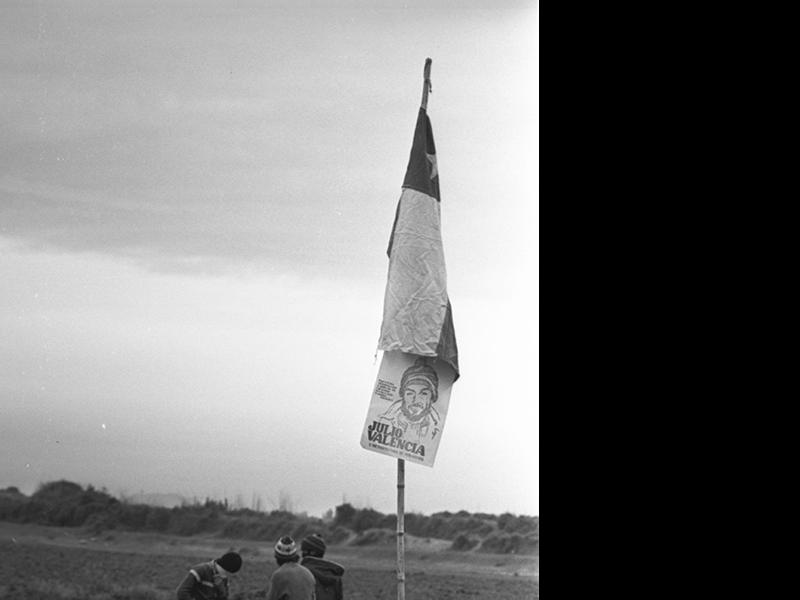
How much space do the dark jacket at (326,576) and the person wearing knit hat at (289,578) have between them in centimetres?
6

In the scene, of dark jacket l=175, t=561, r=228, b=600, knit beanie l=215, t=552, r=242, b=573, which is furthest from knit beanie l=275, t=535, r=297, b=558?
dark jacket l=175, t=561, r=228, b=600

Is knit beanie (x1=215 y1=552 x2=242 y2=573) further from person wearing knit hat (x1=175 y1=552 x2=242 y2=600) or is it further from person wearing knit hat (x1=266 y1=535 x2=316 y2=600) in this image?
person wearing knit hat (x1=266 y1=535 x2=316 y2=600)

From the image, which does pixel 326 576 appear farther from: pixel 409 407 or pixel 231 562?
pixel 409 407

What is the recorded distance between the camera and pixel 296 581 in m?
2.65

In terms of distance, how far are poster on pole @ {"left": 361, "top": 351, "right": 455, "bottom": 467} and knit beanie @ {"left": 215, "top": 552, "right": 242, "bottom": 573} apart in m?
0.56

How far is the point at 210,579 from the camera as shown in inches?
111

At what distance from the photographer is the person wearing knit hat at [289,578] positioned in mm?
2613

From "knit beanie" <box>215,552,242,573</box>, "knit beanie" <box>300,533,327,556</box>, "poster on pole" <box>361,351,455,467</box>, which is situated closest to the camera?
"poster on pole" <box>361,351,455,467</box>

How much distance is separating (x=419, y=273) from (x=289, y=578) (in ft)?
3.32

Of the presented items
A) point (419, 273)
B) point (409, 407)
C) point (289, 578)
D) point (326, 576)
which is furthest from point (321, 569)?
point (419, 273)

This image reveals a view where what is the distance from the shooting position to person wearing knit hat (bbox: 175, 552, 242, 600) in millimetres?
2673

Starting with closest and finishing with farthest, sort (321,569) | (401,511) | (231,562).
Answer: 1. (401,511)
2. (231,562)
3. (321,569)
